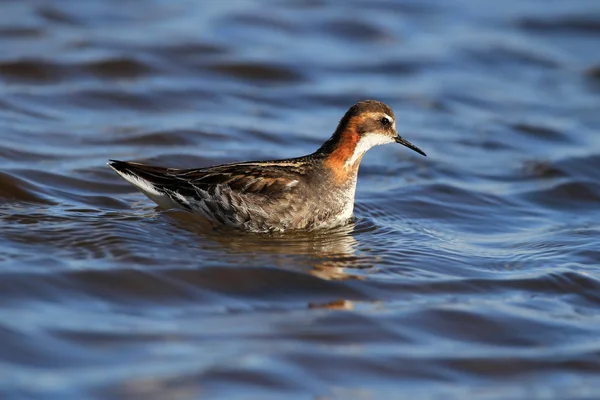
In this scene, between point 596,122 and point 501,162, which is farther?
point 596,122

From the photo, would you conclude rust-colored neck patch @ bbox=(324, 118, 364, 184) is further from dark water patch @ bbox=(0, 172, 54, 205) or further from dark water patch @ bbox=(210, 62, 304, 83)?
dark water patch @ bbox=(210, 62, 304, 83)

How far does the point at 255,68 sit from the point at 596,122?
14.7 ft

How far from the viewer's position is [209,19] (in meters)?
15.7

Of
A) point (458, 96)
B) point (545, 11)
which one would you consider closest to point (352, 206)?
point (458, 96)

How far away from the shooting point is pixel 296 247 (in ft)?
28.0

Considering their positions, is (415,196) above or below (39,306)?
above

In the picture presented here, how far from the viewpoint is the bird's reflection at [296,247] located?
8.03 metres

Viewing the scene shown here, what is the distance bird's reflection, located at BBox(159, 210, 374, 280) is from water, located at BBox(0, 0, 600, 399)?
3 cm

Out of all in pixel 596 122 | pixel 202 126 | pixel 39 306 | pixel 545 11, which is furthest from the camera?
pixel 545 11

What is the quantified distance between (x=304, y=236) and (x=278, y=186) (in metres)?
0.48

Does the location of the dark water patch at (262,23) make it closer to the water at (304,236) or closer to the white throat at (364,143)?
the water at (304,236)

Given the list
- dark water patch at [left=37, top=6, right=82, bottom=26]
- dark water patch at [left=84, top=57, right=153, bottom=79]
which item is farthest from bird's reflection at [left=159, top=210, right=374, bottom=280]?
dark water patch at [left=37, top=6, right=82, bottom=26]

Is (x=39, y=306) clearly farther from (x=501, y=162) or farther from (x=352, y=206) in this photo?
(x=501, y=162)

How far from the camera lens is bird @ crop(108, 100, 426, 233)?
Answer: 8805mm
